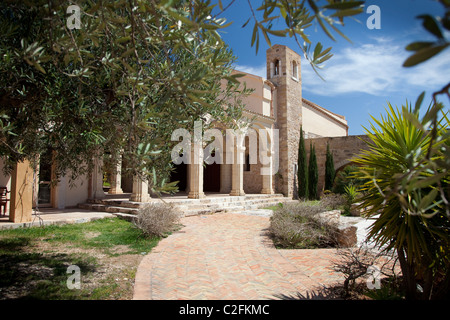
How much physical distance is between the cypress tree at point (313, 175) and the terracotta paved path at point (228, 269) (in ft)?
A: 41.1

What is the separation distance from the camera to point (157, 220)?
6.78m

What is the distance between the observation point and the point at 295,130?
19.6 m

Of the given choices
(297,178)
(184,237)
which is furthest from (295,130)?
(184,237)

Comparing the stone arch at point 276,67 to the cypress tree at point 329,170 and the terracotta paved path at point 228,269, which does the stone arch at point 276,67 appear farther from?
the terracotta paved path at point 228,269

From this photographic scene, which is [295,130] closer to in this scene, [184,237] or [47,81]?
[184,237]

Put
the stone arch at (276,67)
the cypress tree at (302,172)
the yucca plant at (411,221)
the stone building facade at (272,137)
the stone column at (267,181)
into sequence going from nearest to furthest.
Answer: the yucca plant at (411,221), the stone column at (267,181), the stone building facade at (272,137), the cypress tree at (302,172), the stone arch at (276,67)

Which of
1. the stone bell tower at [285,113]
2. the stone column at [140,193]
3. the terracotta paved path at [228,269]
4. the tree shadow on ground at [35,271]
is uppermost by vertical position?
the stone bell tower at [285,113]

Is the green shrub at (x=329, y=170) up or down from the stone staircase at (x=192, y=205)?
up

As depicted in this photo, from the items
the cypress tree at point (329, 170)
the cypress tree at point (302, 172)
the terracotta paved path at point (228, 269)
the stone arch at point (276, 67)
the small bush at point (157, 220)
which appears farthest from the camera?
the stone arch at point (276, 67)

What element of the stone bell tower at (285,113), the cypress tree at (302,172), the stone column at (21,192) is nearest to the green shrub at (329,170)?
the cypress tree at (302,172)

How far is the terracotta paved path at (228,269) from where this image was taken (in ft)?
12.0

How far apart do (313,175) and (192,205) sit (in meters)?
10.4
